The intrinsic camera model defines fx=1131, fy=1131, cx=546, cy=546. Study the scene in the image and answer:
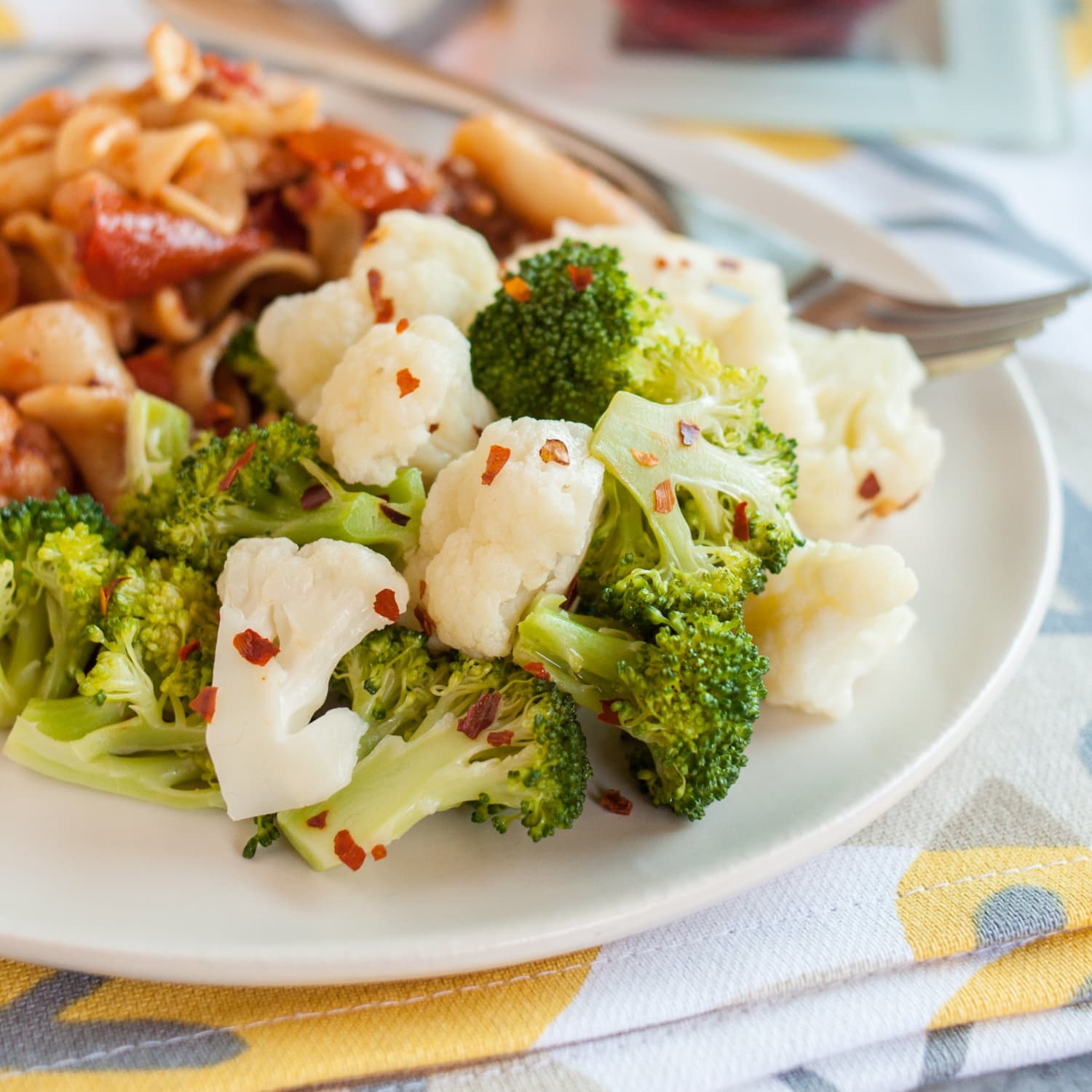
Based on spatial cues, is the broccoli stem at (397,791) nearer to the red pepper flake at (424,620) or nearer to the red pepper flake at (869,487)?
the red pepper flake at (424,620)

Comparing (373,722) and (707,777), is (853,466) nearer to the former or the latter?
(707,777)

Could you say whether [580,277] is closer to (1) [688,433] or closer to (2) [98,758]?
(1) [688,433]

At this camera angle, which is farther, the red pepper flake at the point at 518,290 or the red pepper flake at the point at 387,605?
the red pepper flake at the point at 518,290

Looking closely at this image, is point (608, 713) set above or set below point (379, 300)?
below

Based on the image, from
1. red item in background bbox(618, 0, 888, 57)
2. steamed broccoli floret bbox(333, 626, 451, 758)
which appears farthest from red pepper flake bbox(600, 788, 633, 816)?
red item in background bbox(618, 0, 888, 57)

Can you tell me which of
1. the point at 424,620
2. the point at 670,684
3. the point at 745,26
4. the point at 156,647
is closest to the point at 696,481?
the point at 670,684

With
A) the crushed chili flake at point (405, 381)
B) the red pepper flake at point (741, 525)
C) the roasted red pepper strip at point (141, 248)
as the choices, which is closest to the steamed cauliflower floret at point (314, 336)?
the crushed chili flake at point (405, 381)

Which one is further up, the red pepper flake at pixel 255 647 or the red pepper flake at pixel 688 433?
the red pepper flake at pixel 688 433

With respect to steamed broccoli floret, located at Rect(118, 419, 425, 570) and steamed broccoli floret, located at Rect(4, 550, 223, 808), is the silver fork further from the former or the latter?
steamed broccoli floret, located at Rect(4, 550, 223, 808)
